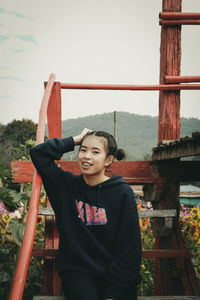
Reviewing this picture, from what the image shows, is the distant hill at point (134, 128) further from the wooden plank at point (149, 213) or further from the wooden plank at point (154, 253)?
the wooden plank at point (154, 253)

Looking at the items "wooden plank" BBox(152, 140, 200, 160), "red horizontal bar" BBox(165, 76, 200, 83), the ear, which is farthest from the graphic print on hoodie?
"red horizontal bar" BBox(165, 76, 200, 83)

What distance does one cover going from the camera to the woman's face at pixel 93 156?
5.50 ft

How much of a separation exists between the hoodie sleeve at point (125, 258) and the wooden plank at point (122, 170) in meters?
0.96

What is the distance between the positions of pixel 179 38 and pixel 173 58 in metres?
0.21

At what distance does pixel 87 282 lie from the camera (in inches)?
60.6

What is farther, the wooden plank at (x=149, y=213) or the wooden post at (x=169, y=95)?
the wooden post at (x=169, y=95)

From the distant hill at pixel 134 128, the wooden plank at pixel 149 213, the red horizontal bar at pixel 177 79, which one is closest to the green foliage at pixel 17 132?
the red horizontal bar at pixel 177 79

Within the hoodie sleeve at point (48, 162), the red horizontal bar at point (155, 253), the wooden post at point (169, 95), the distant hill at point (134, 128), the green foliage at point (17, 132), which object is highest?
the distant hill at point (134, 128)

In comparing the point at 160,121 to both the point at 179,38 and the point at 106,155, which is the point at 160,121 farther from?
the point at 106,155

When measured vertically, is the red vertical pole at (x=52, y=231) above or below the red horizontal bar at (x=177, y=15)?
below

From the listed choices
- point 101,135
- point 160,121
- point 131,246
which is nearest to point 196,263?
point 160,121

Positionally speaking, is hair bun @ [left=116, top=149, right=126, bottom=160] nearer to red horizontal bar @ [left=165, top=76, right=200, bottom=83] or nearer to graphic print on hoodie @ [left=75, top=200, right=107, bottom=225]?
graphic print on hoodie @ [left=75, top=200, right=107, bottom=225]

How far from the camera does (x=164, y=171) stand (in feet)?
8.65

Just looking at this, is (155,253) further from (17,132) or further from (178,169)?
(17,132)
